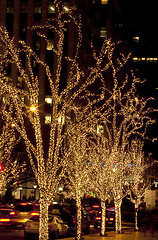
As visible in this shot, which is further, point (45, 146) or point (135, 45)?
point (135, 45)

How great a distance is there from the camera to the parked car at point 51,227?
23.2 meters

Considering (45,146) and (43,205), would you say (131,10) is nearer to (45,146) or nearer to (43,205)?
(45,146)

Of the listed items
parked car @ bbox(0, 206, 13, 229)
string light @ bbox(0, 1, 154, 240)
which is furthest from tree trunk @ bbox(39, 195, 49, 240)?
parked car @ bbox(0, 206, 13, 229)

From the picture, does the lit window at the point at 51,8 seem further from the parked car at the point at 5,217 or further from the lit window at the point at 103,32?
the parked car at the point at 5,217

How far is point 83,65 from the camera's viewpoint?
7025 cm

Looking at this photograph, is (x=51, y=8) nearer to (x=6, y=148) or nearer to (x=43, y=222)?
(x=6, y=148)

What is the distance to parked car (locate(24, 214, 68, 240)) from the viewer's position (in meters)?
23.2

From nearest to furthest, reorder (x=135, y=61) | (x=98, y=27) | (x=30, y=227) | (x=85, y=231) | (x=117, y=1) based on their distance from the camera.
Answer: (x=30, y=227) < (x=85, y=231) < (x=98, y=27) < (x=117, y=1) < (x=135, y=61)

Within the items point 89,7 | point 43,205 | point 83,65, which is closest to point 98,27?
point 89,7

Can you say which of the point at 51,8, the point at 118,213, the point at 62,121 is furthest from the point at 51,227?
the point at 51,8

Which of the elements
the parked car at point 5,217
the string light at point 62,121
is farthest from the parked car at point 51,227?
the parked car at point 5,217

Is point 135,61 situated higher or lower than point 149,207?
higher

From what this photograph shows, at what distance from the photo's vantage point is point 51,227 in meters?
23.5

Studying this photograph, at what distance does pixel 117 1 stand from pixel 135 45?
2585 cm
